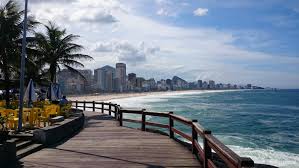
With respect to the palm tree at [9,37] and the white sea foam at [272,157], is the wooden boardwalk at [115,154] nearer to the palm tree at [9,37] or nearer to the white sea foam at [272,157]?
the white sea foam at [272,157]

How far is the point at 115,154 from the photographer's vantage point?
378 inches

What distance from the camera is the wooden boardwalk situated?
8.30m

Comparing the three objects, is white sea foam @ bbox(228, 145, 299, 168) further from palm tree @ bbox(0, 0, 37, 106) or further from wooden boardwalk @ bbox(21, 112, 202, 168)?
palm tree @ bbox(0, 0, 37, 106)

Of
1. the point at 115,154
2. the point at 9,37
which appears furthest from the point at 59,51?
the point at 115,154

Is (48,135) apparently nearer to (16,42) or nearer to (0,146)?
(0,146)

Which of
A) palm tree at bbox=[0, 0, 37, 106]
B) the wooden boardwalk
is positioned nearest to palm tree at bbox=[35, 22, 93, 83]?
palm tree at bbox=[0, 0, 37, 106]

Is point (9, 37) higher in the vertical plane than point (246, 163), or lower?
higher

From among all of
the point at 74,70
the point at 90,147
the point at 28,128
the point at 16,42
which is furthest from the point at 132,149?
the point at 74,70

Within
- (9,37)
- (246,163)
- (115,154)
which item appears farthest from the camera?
(9,37)

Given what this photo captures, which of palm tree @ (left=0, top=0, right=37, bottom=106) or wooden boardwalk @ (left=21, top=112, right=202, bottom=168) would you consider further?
palm tree @ (left=0, top=0, right=37, bottom=106)

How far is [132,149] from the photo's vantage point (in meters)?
10.4

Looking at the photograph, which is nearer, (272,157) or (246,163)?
(246,163)

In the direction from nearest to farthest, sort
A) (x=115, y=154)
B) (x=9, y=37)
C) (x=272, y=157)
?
(x=115, y=154)
(x=272, y=157)
(x=9, y=37)

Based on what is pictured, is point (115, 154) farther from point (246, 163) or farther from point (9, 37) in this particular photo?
point (9, 37)
